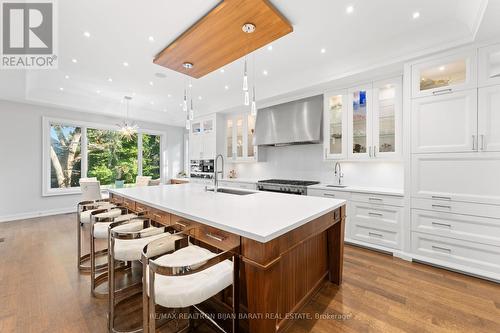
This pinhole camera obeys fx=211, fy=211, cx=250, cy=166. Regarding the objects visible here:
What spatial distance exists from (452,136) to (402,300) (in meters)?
1.95

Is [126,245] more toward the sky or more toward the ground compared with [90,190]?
more toward the ground

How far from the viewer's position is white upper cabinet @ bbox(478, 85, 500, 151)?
2.27m

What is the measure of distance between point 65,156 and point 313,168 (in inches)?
243

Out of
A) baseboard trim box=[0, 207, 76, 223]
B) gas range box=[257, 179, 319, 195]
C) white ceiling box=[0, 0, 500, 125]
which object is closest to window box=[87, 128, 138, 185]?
baseboard trim box=[0, 207, 76, 223]

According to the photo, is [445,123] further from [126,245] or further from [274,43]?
[126,245]

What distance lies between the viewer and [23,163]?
15.8 ft

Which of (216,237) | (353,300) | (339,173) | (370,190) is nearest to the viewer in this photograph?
(216,237)

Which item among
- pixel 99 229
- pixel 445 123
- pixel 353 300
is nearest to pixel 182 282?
pixel 99 229

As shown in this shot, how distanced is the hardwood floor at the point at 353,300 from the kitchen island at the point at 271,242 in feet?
0.73

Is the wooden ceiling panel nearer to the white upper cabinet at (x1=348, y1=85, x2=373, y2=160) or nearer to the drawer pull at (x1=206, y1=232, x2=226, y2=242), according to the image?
the white upper cabinet at (x1=348, y1=85, x2=373, y2=160)

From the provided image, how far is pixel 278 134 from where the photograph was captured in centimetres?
420

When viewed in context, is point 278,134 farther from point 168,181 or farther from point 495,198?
point 168,181

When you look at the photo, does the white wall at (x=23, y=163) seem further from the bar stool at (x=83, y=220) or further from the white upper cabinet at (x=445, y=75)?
the white upper cabinet at (x=445, y=75)

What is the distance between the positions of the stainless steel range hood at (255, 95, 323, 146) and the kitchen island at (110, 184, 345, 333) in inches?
76.4
